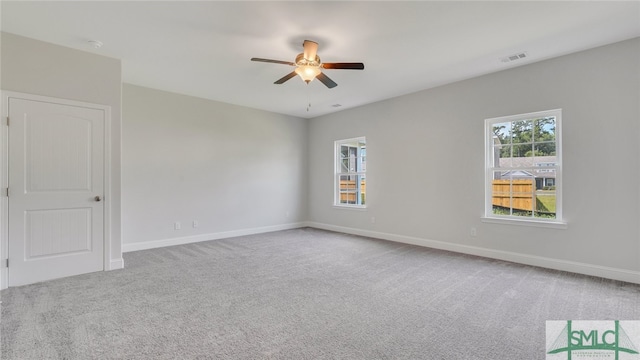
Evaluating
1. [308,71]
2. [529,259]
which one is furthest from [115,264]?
[529,259]

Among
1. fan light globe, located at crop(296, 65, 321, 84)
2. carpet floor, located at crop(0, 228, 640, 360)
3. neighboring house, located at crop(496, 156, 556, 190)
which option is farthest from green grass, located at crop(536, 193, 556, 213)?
fan light globe, located at crop(296, 65, 321, 84)

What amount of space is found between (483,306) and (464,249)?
2097mm

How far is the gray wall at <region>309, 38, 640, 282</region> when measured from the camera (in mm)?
3328

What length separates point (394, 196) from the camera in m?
5.60

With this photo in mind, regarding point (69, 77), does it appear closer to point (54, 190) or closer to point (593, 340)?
point (54, 190)

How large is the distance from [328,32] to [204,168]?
3.69 m

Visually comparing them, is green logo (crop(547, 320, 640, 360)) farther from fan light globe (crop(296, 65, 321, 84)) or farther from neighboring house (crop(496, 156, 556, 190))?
fan light globe (crop(296, 65, 321, 84))

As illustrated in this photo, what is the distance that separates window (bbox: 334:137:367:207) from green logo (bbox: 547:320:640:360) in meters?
4.17

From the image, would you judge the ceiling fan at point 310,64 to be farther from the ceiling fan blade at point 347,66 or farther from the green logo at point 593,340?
the green logo at point 593,340

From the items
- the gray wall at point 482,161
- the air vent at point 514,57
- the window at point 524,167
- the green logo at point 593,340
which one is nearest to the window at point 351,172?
the gray wall at point 482,161

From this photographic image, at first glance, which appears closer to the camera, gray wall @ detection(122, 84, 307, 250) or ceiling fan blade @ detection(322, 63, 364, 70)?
ceiling fan blade @ detection(322, 63, 364, 70)

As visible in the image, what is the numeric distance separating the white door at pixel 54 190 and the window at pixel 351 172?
4454 mm

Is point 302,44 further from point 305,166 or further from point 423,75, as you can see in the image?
point 305,166

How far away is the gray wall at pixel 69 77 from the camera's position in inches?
125
